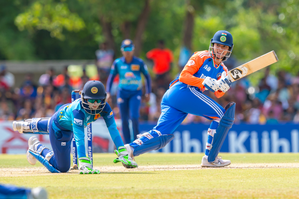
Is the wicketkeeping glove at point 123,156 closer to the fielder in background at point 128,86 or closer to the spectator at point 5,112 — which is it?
the fielder in background at point 128,86

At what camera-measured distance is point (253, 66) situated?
7.26 m

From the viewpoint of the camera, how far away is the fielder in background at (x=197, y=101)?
7270 mm

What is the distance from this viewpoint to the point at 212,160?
7691 mm

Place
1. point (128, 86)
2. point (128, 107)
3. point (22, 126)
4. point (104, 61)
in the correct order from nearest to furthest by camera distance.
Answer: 1. point (22, 126)
2. point (128, 86)
3. point (128, 107)
4. point (104, 61)

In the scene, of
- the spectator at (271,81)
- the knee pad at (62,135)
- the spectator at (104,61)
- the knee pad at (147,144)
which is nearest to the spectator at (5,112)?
the spectator at (104,61)

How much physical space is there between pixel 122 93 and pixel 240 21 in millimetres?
43340

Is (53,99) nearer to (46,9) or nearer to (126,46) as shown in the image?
(46,9)

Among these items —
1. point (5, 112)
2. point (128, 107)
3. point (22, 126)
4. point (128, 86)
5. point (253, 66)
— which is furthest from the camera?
point (5, 112)

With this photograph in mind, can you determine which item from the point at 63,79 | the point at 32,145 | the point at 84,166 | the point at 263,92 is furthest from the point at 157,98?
the point at 84,166

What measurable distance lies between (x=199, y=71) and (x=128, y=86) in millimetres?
3909

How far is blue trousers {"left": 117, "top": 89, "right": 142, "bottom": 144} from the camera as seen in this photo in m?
11.1

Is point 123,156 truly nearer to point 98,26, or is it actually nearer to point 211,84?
point 211,84

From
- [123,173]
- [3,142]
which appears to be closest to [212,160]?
[123,173]

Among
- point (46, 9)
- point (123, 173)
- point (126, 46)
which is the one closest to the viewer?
point (123, 173)
